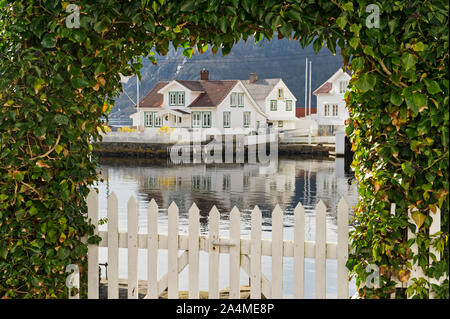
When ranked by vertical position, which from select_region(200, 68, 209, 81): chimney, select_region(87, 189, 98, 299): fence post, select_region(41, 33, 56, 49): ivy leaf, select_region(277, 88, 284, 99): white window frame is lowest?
select_region(87, 189, 98, 299): fence post

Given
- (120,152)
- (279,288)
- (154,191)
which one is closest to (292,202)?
(154,191)

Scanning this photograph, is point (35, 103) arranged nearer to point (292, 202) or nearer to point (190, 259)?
point (190, 259)

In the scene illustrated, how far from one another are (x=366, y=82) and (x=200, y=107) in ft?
120

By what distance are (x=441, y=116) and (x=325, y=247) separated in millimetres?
1122

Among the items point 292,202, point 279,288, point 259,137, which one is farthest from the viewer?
point 259,137

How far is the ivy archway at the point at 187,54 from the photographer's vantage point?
3.01m

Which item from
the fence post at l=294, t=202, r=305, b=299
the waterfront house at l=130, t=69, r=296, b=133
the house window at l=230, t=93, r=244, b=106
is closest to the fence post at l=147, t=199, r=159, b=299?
the fence post at l=294, t=202, r=305, b=299

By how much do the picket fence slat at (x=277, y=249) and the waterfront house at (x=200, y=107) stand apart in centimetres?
3587

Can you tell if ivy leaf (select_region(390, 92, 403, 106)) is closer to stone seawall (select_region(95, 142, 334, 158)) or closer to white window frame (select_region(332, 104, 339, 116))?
stone seawall (select_region(95, 142, 334, 158))

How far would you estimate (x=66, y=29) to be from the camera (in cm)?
346

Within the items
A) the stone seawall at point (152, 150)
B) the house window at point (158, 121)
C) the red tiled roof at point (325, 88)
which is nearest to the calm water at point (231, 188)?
the stone seawall at point (152, 150)

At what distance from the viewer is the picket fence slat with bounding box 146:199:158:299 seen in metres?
3.84

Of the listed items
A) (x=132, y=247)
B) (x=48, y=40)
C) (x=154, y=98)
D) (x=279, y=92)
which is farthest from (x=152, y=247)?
(x=279, y=92)

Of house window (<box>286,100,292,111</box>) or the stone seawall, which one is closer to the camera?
the stone seawall
